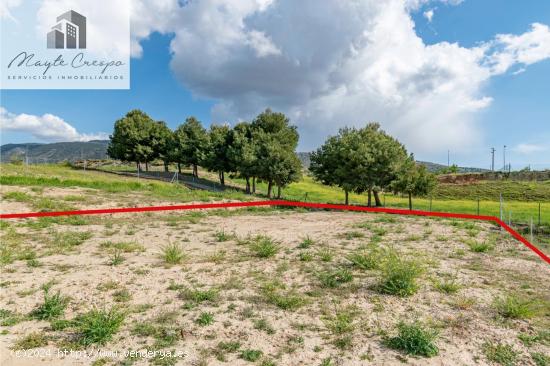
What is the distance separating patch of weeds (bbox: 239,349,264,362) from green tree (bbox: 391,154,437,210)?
31.0m

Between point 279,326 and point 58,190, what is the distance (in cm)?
2371

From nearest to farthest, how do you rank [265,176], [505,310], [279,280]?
1. [505,310]
2. [279,280]
3. [265,176]

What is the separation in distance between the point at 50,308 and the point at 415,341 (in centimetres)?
746

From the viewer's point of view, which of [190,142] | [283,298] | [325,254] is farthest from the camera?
[190,142]

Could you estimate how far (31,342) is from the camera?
5672mm

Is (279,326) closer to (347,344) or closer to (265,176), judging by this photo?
(347,344)

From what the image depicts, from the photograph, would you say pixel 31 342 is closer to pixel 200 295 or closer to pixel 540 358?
pixel 200 295

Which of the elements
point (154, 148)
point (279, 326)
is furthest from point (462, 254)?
point (154, 148)

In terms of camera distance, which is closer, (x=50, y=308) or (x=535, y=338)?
(x=535, y=338)

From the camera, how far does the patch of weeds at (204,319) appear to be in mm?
6363

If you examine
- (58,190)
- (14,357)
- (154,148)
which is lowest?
(14,357)

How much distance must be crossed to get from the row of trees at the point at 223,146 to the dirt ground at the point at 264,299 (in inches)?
1107

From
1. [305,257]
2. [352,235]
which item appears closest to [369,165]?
[352,235]

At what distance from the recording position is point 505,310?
6.78m
